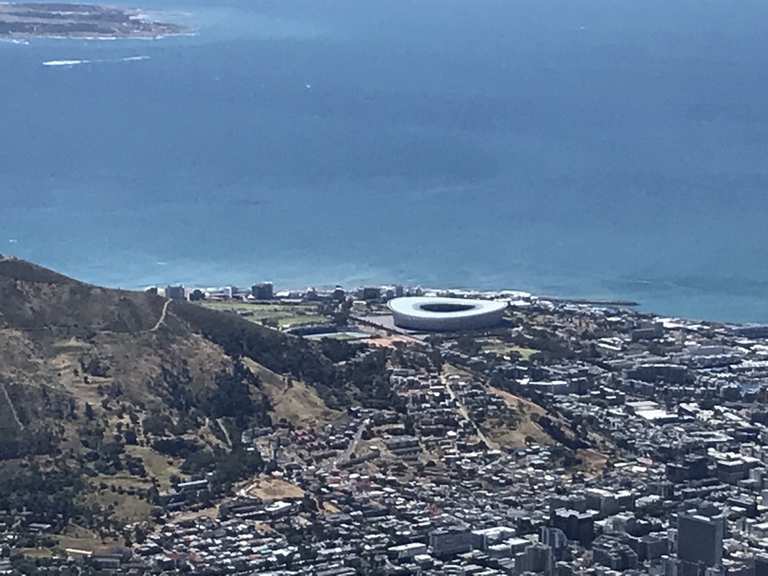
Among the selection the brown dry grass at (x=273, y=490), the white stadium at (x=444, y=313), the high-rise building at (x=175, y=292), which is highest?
the high-rise building at (x=175, y=292)

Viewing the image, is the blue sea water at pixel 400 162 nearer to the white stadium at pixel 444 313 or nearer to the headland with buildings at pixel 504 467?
the white stadium at pixel 444 313

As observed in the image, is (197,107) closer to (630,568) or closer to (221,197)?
(221,197)

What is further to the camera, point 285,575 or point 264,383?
point 264,383

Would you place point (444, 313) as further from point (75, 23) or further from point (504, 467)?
point (75, 23)

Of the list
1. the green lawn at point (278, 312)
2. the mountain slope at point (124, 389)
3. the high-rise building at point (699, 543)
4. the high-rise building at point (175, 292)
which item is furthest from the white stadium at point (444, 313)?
the high-rise building at point (699, 543)

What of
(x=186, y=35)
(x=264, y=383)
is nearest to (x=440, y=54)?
(x=186, y=35)

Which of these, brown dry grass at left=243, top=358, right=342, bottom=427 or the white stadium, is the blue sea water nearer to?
the white stadium

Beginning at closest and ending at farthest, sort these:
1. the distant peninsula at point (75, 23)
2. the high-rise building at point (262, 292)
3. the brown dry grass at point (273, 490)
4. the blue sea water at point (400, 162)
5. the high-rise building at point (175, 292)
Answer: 1. the brown dry grass at point (273, 490)
2. the high-rise building at point (175, 292)
3. the high-rise building at point (262, 292)
4. the blue sea water at point (400, 162)
5. the distant peninsula at point (75, 23)
